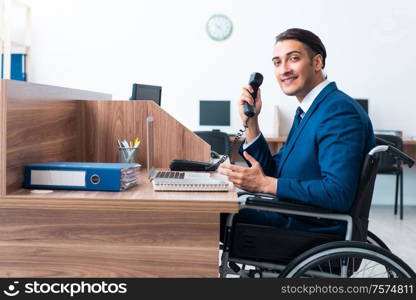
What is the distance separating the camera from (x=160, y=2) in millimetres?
5477

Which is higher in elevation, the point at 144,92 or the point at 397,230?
the point at 144,92

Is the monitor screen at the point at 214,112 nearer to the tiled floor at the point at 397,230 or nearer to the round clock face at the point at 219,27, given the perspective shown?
the round clock face at the point at 219,27

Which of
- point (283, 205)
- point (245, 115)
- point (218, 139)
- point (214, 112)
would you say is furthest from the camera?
point (214, 112)

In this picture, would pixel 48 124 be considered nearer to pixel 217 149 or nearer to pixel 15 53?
pixel 217 149

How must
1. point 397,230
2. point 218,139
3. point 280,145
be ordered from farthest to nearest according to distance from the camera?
1. point 280,145
2. point 218,139
3. point 397,230

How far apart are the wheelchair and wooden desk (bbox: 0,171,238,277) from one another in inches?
7.8

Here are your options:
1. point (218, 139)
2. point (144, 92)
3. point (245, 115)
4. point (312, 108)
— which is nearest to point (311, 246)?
point (312, 108)

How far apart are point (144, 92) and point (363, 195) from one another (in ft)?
6.09

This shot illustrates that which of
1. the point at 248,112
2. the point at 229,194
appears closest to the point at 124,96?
the point at 248,112

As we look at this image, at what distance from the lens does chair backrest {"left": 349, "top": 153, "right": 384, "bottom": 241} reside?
4.73 feet

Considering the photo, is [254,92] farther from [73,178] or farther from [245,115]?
[73,178]

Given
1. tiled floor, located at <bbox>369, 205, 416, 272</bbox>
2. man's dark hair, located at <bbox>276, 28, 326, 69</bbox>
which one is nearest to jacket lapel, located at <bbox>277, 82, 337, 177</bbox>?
man's dark hair, located at <bbox>276, 28, 326, 69</bbox>

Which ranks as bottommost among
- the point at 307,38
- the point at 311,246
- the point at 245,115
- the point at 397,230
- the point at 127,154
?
the point at 397,230

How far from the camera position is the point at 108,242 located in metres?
1.36
